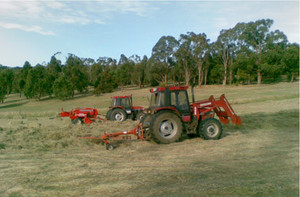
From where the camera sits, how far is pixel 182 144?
836 centimetres

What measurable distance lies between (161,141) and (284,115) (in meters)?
8.77

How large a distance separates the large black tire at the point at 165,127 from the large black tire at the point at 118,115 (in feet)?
24.4

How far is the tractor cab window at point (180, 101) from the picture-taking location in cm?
895

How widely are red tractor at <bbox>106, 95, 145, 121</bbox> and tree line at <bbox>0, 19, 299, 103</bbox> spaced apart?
3373 centimetres

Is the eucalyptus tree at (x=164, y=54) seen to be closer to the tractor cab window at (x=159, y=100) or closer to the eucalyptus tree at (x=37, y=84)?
the eucalyptus tree at (x=37, y=84)

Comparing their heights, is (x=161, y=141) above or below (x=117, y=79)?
below

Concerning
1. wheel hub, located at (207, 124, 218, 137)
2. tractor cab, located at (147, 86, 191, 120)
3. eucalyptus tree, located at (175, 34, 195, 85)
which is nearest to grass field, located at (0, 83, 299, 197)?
wheel hub, located at (207, 124, 218, 137)

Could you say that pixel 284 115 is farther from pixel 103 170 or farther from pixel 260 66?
Answer: pixel 260 66

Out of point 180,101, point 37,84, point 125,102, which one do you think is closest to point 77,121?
point 125,102

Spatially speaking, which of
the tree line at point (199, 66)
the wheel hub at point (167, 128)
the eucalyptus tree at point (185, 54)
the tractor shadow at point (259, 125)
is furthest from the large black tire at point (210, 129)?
the eucalyptus tree at point (185, 54)

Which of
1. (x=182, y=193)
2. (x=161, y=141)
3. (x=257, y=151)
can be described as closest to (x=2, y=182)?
(x=182, y=193)

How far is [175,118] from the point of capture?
860 cm

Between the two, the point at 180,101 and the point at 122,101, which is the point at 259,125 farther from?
the point at 122,101

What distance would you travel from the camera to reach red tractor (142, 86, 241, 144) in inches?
334
